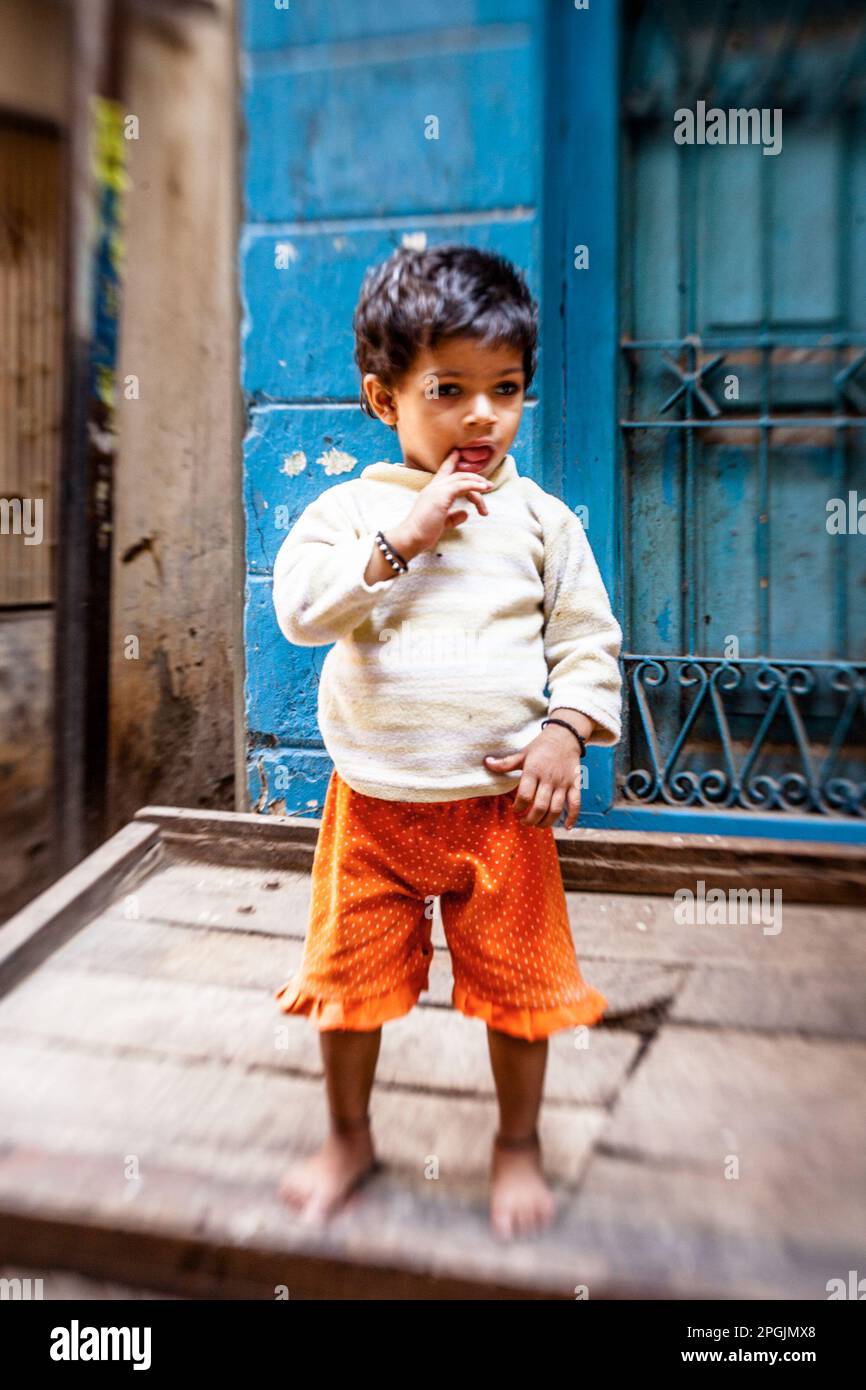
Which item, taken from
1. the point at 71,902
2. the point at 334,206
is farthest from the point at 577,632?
the point at 334,206

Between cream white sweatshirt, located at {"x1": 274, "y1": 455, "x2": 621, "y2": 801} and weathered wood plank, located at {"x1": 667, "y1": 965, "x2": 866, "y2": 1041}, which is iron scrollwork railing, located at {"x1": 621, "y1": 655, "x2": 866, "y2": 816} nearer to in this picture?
weathered wood plank, located at {"x1": 667, "y1": 965, "x2": 866, "y2": 1041}

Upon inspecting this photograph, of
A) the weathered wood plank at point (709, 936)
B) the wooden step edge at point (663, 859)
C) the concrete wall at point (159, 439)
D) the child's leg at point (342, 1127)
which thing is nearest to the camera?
the child's leg at point (342, 1127)

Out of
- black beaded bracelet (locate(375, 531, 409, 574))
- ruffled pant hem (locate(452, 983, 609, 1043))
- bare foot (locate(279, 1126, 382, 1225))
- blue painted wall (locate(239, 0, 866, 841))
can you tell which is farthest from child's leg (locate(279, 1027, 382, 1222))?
blue painted wall (locate(239, 0, 866, 841))

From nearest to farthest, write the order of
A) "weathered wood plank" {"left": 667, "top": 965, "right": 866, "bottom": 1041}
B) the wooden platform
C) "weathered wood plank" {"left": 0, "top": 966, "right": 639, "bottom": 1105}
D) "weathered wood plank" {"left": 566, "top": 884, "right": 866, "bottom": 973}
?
the wooden platform < "weathered wood plank" {"left": 0, "top": 966, "right": 639, "bottom": 1105} < "weathered wood plank" {"left": 667, "top": 965, "right": 866, "bottom": 1041} < "weathered wood plank" {"left": 566, "top": 884, "right": 866, "bottom": 973}

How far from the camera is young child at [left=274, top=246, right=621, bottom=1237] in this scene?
4.30 feet

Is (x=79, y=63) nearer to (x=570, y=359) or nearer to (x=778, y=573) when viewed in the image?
(x=570, y=359)

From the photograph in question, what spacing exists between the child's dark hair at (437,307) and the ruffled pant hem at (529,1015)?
2.71 ft

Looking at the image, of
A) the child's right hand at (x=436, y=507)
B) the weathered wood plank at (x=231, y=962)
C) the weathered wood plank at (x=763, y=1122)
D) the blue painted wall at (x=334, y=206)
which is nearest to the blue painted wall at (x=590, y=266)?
the blue painted wall at (x=334, y=206)

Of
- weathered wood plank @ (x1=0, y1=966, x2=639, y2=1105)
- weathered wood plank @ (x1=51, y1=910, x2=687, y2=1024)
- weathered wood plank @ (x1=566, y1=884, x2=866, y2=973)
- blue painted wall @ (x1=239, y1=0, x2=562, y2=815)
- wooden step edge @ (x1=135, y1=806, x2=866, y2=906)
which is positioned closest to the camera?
weathered wood plank @ (x1=0, y1=966, x2=639, y2=1105)

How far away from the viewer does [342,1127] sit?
1.41 m

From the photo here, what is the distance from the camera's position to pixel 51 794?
9.72 ft

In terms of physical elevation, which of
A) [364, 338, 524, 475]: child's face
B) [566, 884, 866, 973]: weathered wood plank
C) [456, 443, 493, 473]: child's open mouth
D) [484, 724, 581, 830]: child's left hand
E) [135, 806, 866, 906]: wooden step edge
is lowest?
[566, 884, 866, 973]: weathered wood plank

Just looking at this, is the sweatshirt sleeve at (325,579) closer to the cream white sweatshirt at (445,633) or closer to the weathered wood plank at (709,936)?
the cream white sweatshirt at (445,633)

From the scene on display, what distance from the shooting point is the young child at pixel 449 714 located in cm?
131
